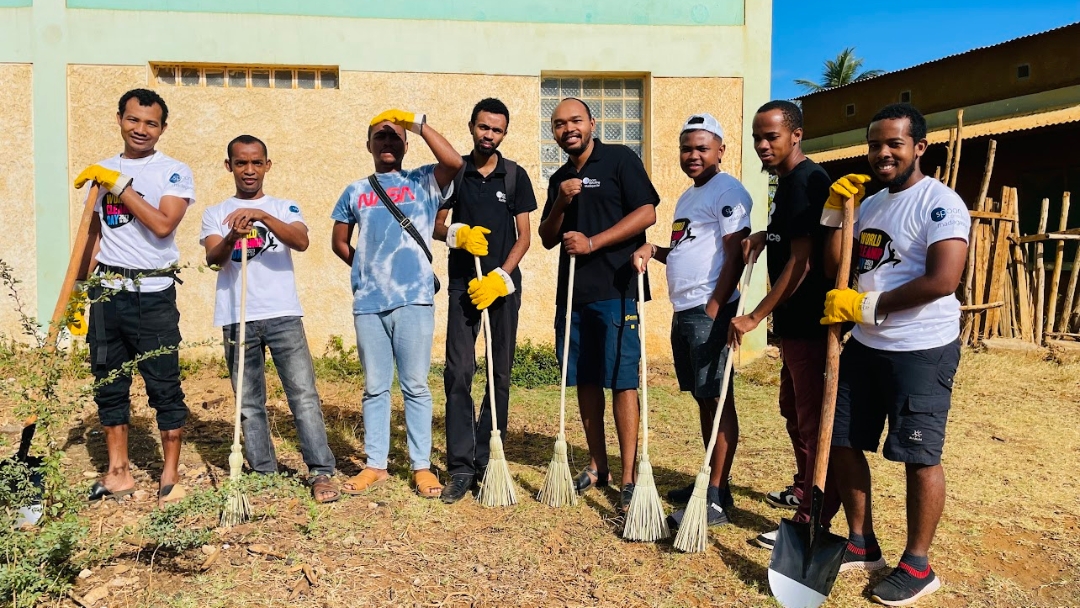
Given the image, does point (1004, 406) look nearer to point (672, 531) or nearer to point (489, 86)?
point (672, 531)

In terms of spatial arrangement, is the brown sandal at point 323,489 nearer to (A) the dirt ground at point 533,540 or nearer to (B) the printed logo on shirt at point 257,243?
(A) the dirt ground at point 533,540

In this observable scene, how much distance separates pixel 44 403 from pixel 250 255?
4.21 feet

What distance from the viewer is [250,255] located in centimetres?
398

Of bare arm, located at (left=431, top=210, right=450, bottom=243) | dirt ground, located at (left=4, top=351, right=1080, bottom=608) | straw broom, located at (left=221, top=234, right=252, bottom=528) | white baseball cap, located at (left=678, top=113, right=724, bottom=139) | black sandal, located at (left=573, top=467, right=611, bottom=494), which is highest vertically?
white baseball cap, located at (left=678, top=113, right=724, bottom=139)

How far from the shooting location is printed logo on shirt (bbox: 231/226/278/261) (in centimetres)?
397

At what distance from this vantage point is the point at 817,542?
115 inches

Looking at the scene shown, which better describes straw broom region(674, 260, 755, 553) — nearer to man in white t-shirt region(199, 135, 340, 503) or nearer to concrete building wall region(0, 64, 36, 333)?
man in white t-shirt region(199, 135, 340, 503)

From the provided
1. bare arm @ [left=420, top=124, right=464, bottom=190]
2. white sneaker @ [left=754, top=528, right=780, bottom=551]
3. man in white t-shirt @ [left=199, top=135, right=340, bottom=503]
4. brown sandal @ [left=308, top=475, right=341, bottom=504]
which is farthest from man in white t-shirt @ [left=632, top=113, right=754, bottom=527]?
man in white t-shirt @ [left=199, top=135, right=340, bottom=503]

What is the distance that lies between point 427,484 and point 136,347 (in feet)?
5.65

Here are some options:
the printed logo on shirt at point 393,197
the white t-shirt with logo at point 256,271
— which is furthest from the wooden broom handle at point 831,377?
the white t-shirt with logo at point 256,271

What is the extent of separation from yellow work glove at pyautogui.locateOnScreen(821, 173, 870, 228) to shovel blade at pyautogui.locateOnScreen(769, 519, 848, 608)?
1.26 meters

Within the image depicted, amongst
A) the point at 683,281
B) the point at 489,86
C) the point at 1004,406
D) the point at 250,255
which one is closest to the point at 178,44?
the point at 489,86

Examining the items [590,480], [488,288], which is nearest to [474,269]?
[488,288]

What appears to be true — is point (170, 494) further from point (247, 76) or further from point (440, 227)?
point (247, 76)
